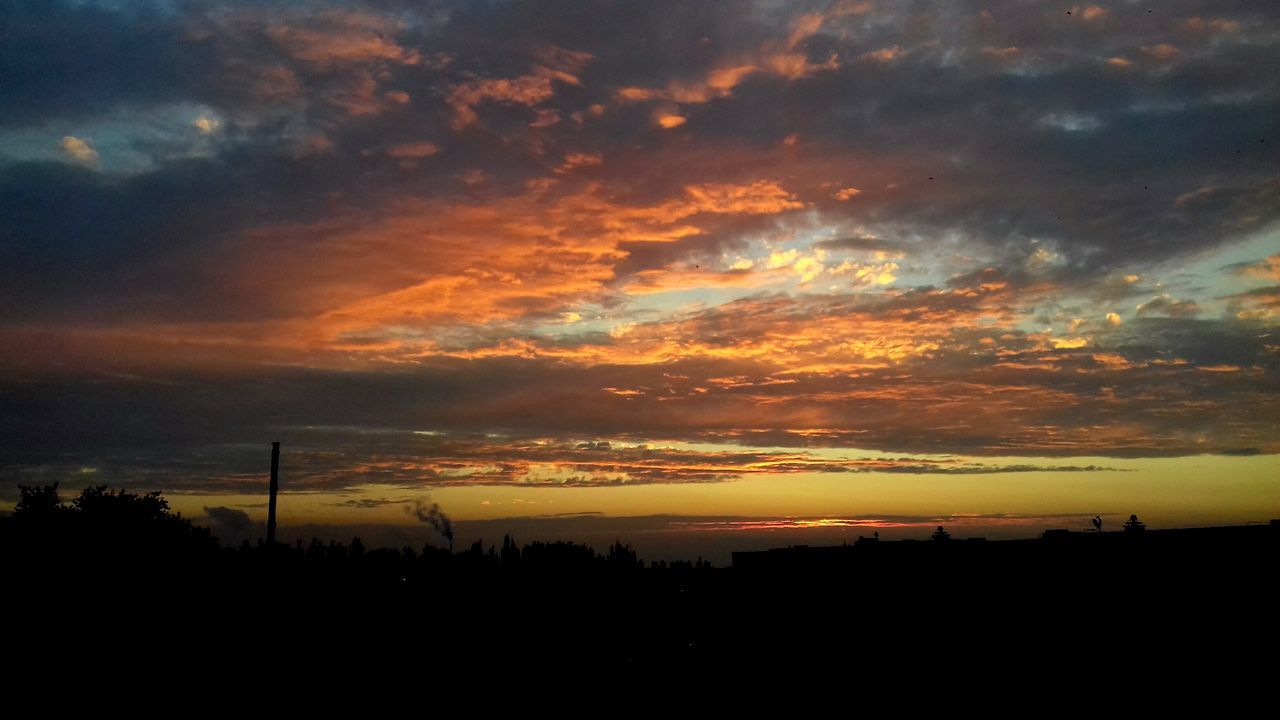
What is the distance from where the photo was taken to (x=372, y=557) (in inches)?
963

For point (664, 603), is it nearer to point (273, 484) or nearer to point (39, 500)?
point (273, 484)

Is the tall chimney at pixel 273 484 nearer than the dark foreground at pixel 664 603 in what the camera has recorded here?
No

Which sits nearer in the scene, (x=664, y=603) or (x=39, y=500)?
(x=664, y=603)

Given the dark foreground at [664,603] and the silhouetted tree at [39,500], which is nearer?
the dark foreground at [664,603]

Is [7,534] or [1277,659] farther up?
[7,534]

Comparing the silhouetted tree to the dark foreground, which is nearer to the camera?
the dark foreground

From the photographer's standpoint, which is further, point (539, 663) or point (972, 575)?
point (539, 663)

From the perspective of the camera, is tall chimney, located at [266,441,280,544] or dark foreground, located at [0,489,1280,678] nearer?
dark foreground, located at [0,489,1280,678]

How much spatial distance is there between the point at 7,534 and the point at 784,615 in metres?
23.9

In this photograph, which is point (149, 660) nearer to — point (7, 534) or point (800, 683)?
point (7, 534)

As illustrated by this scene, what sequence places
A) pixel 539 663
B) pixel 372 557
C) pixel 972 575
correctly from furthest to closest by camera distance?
pixel 372 557
pixel 539 663
pixel 972 575

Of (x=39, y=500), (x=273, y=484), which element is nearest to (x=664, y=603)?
(x=273, y=484)

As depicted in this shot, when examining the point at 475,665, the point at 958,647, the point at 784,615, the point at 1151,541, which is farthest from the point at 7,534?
the point at 1151,541

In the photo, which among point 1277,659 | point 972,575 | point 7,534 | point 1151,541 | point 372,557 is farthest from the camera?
point 7,534
